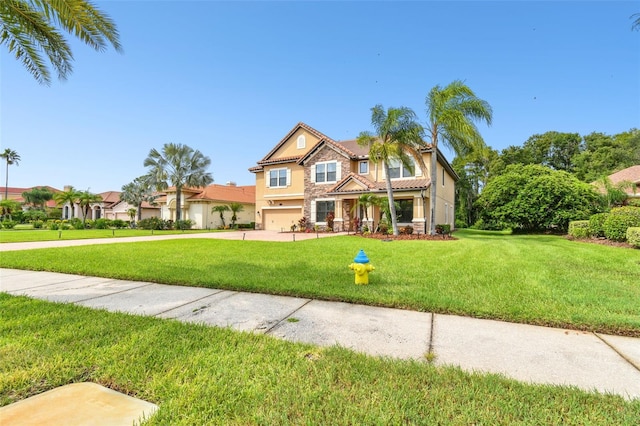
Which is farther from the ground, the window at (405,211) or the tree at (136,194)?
the tree at (136,194)

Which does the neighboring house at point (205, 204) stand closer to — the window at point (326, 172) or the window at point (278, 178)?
the window at point (278, 178)

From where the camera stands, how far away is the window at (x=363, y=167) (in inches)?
864

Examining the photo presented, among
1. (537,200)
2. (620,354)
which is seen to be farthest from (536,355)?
(537,200)

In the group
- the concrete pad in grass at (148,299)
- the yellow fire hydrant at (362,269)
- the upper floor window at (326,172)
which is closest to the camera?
the concrete pad in grass at (148,299)

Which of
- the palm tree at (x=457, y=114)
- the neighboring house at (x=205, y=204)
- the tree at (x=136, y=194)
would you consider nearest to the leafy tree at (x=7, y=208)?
the tree at (x=136, y=194)

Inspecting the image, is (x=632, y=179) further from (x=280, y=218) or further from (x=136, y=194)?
(x=136, y=194)

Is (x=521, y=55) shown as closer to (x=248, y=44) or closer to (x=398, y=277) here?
(x=248, y=44)

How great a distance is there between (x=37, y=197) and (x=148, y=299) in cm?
7123

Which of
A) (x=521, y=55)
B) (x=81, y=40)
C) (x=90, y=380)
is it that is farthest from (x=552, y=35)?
(x=90, y=380)

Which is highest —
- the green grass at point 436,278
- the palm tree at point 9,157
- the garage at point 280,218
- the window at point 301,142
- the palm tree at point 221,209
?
the palm tree at point 9,157

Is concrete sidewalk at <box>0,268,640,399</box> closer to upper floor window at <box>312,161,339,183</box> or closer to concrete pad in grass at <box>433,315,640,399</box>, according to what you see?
concrete pad in grass at <box>433,315,640,399</box>

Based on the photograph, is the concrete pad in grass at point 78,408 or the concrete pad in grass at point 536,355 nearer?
the concrete pad in grass at point 78,408

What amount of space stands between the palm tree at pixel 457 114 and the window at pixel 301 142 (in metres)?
11.8

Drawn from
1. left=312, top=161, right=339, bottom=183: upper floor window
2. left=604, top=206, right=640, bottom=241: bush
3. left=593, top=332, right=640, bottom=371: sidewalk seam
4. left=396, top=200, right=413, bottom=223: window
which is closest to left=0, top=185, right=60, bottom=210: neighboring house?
left=312, top=161, right=339, bottom=183: upper floor window
